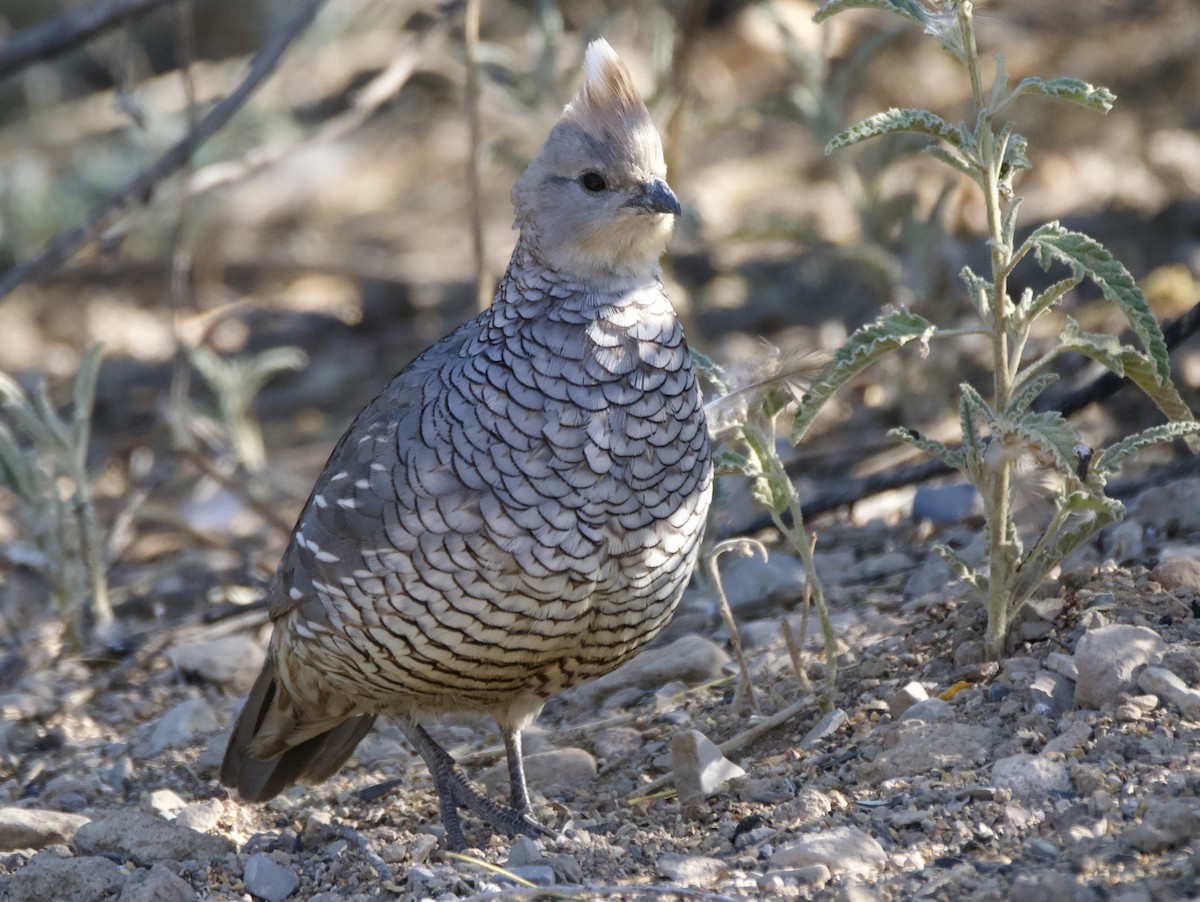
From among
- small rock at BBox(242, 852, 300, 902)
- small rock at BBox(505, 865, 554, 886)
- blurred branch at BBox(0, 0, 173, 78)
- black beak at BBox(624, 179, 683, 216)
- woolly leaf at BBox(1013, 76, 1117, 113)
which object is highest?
blurred branch at BBox(0, 0, 173, 78)

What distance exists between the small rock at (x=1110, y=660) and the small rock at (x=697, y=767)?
0.87 m

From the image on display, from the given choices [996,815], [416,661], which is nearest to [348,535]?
[416,661]

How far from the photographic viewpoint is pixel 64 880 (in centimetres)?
340

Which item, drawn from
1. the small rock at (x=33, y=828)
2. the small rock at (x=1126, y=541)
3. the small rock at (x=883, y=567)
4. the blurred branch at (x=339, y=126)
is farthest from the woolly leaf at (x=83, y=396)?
the small rock at (x=1126, y=541)

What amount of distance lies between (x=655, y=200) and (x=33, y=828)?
2294 mm

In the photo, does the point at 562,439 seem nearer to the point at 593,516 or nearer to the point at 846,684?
the point at 593,516

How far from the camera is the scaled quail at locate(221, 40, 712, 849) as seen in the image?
3521 millimetres

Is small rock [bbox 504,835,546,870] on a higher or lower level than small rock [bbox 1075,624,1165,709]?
lower

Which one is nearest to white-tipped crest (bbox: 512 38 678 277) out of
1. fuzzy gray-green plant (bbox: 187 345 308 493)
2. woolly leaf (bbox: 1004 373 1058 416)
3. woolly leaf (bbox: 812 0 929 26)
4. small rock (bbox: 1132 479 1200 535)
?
woolly leaf (bbox: 812 0 929 26)

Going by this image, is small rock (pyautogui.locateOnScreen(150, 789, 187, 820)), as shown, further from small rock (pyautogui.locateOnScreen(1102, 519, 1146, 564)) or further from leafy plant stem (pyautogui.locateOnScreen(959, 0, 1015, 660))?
small rock (pyautogui.locateOnScreen(1102, 519, 1146, 564))

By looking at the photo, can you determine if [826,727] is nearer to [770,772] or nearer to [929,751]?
[770,772]

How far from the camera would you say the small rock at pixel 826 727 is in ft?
12.4

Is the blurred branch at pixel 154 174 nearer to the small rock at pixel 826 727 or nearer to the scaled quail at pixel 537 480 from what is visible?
the scaled quail at pixel 537 480

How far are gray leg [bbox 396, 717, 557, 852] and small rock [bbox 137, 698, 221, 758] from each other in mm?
940
